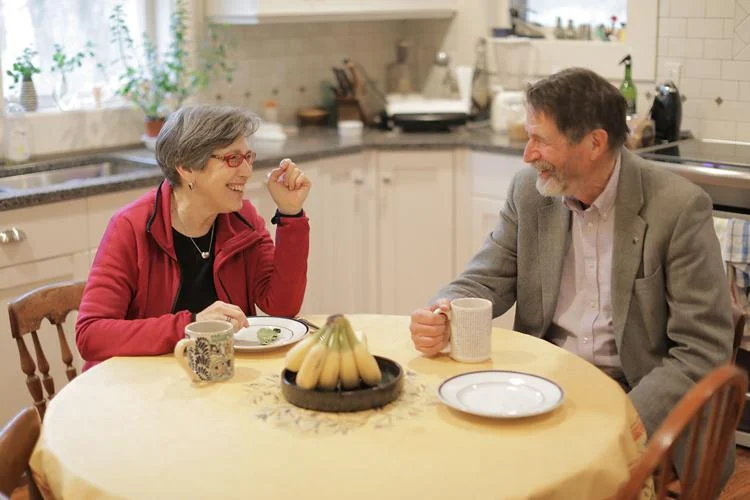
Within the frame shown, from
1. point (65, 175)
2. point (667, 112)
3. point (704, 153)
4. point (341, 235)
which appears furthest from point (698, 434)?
point (65, 175)

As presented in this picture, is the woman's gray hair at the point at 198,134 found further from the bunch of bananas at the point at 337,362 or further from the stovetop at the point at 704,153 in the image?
the stovetop at the point at 704,153

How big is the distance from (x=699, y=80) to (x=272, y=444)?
2868 mm

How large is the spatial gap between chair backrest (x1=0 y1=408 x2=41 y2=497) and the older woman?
1.70 feet

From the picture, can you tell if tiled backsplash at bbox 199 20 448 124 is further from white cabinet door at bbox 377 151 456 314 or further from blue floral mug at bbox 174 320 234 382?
blue floral mug at bbox 174 320 234 382

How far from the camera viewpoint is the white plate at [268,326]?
2.20 m

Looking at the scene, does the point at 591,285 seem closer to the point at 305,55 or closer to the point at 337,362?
the point at 337,362

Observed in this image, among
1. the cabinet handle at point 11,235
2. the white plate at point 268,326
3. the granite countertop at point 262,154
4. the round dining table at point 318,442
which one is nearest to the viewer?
the round dining table at point 318,442

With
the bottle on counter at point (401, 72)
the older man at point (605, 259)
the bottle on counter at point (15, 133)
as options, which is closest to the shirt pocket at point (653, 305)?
the older man at point (605, 259)

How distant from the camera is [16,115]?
378 centimetres

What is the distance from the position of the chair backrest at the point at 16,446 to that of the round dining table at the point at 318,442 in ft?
0.07

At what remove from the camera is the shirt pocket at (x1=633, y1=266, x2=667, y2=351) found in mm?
2350

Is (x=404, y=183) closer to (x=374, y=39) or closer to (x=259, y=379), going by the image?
(x=374, y=39)

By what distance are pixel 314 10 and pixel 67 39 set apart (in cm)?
97

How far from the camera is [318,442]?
5.84ft
